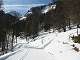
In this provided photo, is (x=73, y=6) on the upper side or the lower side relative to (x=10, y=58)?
upper

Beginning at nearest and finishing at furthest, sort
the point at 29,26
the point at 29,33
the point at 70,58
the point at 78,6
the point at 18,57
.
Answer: the point at 18,57, the point at 70,58, the point at 78,6, the point at 29,33, the point at 29,26

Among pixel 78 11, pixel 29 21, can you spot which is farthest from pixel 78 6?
pixel 29 21

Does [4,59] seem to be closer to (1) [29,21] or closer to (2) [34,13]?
(1) [29,21]

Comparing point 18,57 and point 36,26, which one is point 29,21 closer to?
point 36,26

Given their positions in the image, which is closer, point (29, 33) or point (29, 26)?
point (29, 33)

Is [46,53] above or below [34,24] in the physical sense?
below

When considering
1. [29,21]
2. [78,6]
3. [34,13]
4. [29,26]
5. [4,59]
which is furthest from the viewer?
[34,13]

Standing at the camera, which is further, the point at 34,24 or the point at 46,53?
the point at 34,24

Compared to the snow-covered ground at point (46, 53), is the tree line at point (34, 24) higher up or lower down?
higher up

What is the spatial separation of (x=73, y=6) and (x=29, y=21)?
8047 centimetres

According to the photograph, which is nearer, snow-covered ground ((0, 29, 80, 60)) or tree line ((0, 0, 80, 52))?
snow-covered ground ((0, 29, 80, 60))

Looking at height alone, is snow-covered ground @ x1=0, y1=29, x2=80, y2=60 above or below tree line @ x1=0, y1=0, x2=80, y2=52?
below

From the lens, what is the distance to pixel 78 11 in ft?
131

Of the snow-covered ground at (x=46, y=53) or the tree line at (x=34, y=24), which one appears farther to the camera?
the tree line at (x=34, y=24)
